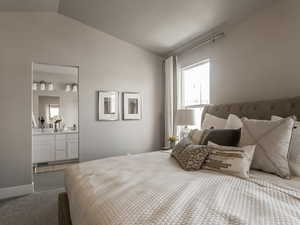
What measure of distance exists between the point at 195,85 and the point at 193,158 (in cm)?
229

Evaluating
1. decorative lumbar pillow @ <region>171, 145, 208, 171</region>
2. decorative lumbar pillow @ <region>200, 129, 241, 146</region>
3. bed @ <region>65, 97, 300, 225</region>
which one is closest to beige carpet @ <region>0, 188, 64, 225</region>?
bed @ <region>65, 97, 300, 225</region>

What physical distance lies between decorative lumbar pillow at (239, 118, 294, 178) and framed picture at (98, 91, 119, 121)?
8.86 ft

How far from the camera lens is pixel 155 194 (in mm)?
1030

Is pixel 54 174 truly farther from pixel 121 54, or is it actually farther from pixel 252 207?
pixel 252 207

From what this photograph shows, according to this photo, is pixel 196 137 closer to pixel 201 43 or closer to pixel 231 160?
pixel 231 160

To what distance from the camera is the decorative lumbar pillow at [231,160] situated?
4.55ft

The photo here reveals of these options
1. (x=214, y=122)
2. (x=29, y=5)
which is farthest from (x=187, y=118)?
(x=29, y=5)

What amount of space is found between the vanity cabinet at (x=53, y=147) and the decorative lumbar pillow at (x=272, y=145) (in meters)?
4.43

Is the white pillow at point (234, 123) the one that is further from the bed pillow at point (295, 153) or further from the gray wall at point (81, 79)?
the gray wall at point (81, 79)

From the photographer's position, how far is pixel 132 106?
13.0 ft

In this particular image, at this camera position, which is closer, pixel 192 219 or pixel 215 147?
pixel 192 219

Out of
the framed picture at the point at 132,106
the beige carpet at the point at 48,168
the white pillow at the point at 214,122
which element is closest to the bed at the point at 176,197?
the white pillow at the point at 214,122

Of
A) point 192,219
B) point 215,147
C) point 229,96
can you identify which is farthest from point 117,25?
point 192,219

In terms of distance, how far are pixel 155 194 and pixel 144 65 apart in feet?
11.2
